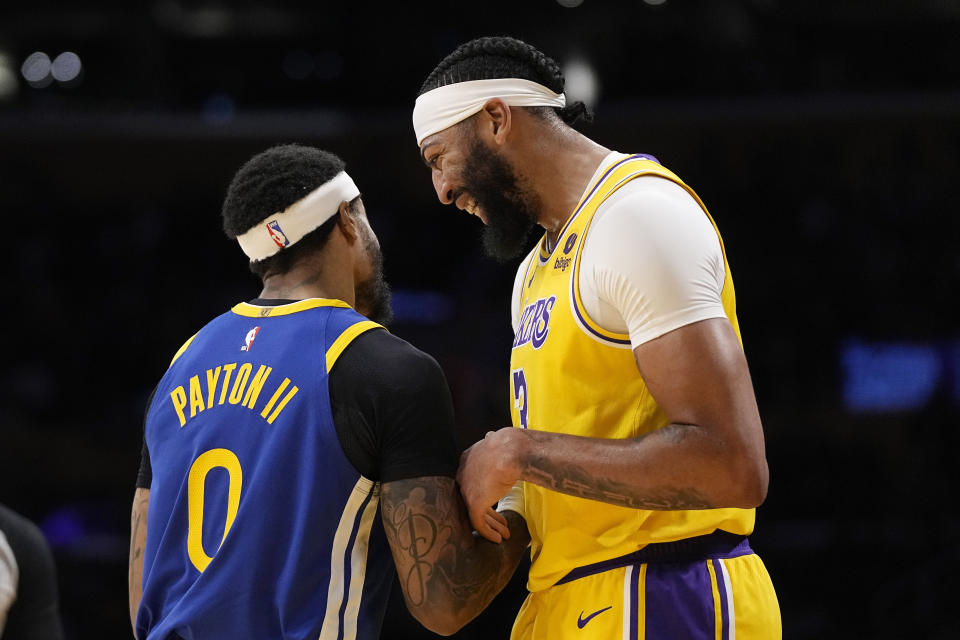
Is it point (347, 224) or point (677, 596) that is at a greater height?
point (347, 224)

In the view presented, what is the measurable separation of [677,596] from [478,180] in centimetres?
109

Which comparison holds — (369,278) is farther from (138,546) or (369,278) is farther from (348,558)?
(138,546)

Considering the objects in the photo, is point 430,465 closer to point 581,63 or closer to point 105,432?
point 105,432

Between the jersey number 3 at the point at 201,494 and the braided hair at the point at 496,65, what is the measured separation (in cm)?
102

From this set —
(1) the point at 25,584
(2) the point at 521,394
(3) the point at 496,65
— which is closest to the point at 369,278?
(2) the point at 521,394

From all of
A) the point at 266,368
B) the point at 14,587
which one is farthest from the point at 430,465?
the point at 14,587

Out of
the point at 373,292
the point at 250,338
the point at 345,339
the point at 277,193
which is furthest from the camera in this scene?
the point at 373,292

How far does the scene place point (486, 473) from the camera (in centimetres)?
221

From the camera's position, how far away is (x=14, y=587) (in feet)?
11.3

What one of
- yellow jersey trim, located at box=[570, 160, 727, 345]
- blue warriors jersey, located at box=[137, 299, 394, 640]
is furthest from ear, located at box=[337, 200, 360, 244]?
yellow jersey trim, located at box=[570, 160, 727, 345]

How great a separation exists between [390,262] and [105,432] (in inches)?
128

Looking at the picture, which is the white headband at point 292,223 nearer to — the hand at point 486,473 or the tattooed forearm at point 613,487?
the hand at point 486,473

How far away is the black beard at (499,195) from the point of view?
102 inches

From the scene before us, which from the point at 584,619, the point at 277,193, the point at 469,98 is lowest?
the point at 584,619
